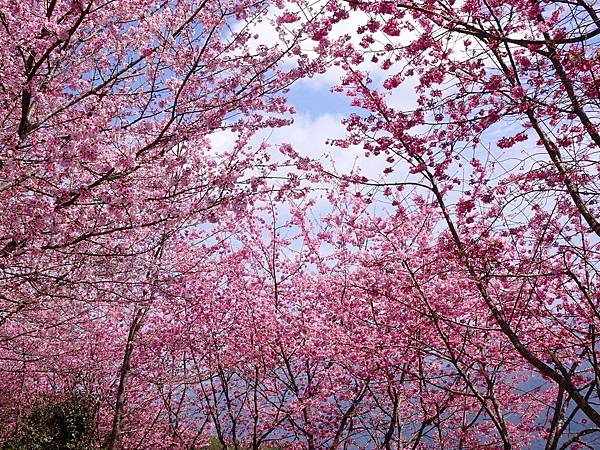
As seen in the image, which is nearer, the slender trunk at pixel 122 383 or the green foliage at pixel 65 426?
the slender trunk at pixel 122 383

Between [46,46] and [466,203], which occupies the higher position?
[46,46]

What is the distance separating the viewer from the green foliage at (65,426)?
12031mm

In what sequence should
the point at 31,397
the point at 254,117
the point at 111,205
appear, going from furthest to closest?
the point at 31,397 < the point at 254,117 < the point at 111,205

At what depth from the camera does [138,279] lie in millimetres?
6305

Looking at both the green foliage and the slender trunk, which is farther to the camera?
the green foliage

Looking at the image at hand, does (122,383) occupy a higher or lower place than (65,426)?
higher

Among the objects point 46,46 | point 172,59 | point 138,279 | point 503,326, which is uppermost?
point 172,59

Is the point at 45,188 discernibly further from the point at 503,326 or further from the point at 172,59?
the point at 503,326

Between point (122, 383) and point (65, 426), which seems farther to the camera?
point (65, 426)

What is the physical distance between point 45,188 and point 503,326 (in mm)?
4372

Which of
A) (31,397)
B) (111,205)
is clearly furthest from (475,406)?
(31,397)

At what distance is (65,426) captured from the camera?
39.7 feet

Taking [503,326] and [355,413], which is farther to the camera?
[355,413]

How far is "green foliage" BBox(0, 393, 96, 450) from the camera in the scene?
12031mm
